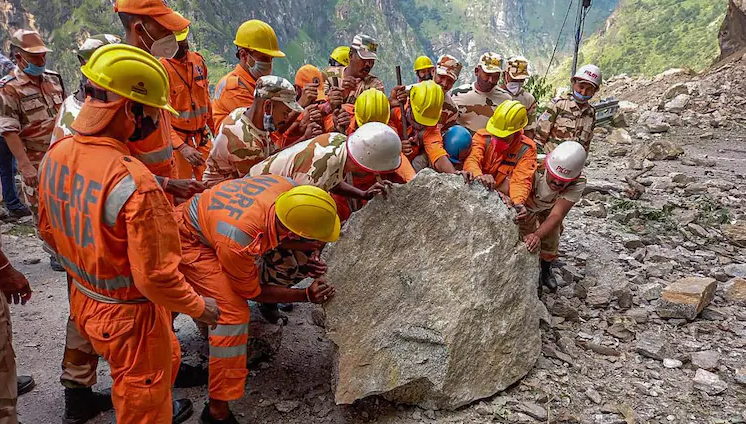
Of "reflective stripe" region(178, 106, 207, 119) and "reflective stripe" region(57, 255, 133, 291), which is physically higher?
"reflective stripe" region(178, 106, 207, 119)

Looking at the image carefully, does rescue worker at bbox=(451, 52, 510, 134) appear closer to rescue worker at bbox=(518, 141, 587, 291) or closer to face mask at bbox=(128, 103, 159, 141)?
rescue worker at bbox=(518, 141, 587, 291)

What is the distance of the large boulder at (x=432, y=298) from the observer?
9.13 ft

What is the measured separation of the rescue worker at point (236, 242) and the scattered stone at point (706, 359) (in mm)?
2431

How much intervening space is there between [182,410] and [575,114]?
14.3 feet

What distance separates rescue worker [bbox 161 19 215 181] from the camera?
3.78 m

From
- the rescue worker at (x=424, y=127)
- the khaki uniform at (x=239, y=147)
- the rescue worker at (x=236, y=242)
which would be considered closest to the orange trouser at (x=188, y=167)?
the khaki uniform at (x=239, y=147)

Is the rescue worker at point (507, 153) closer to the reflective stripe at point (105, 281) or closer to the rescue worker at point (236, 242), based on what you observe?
the rescue worker at point (236, 242)

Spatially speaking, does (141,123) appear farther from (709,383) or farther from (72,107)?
(709,383)

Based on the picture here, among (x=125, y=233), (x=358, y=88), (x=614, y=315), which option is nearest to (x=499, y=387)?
(x=614, y=315)

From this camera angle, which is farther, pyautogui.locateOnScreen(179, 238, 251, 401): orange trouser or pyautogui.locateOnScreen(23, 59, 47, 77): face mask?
pyautogui.locateOnScreen(23, 59, 47, 77): face mask

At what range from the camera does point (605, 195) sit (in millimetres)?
6473

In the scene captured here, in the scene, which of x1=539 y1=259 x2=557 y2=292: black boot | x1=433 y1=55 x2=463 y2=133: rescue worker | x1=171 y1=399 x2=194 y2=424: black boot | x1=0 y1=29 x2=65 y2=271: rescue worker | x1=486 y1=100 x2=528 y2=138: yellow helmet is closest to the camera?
x1=171 y1=399 x2=194 y2=424: black boot

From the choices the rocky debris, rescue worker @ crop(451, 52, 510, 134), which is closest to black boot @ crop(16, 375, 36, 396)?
rescue worker @ crop(451, 52, 510, 134)

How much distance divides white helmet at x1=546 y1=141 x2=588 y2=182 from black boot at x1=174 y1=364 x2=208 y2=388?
287 cm
